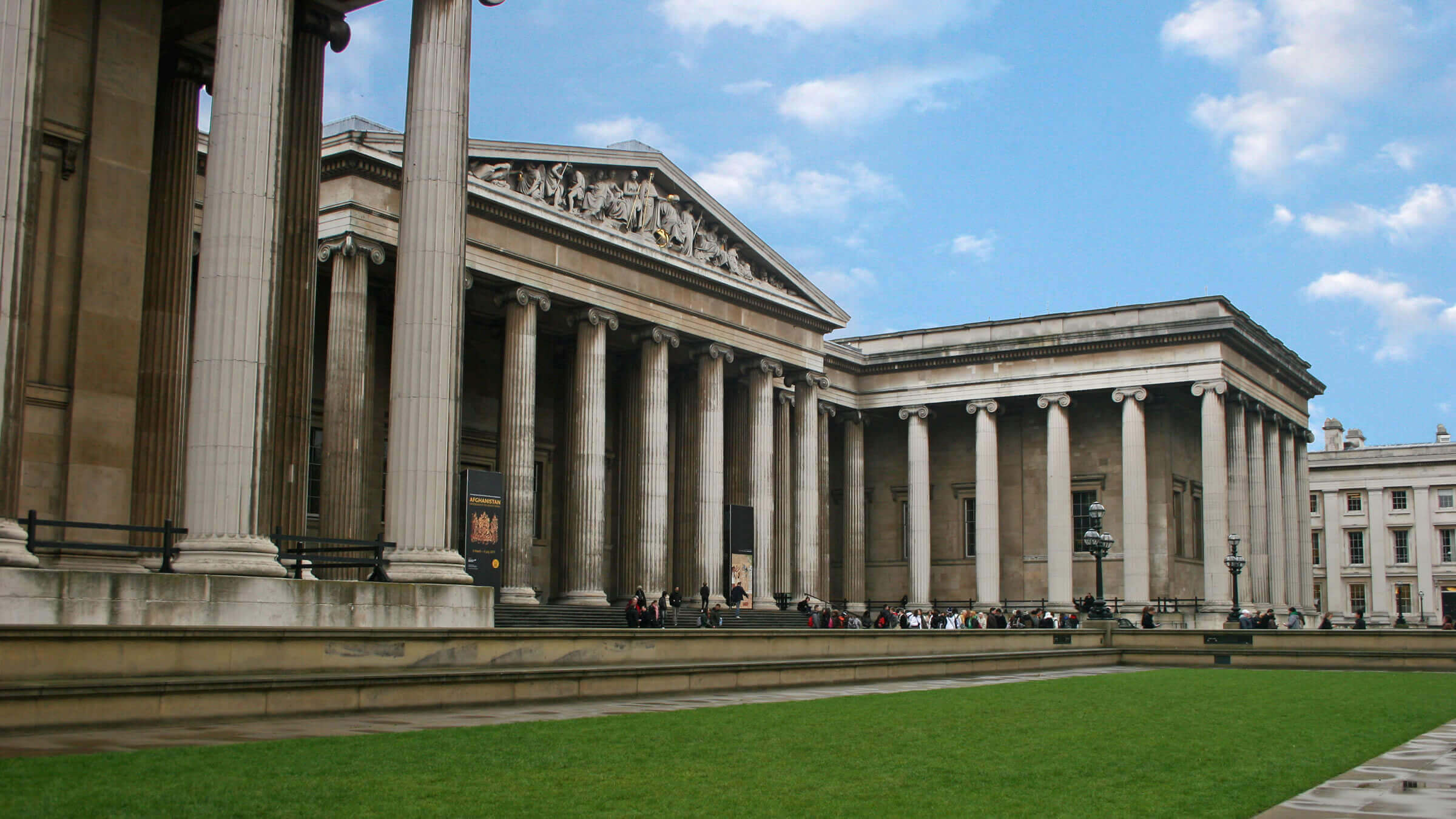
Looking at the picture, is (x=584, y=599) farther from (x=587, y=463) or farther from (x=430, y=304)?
(x=430, y=304)

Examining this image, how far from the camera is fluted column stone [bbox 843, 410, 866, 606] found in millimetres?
60438

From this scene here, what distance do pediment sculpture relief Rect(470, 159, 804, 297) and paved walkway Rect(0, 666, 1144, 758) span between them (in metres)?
22.2

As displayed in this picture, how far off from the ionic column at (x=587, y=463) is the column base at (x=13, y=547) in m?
27.6

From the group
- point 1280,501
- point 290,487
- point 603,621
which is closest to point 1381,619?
point 1280,501

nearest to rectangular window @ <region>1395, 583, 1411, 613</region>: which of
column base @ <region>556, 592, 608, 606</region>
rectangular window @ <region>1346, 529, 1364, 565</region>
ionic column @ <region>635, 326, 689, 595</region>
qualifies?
rectangular window @ <region>1346, 529, 1364, 565</region>

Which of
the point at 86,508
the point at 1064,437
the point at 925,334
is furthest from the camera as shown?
the point at 925,334

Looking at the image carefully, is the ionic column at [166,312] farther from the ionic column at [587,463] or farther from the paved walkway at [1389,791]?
the ionic column at [587,463]

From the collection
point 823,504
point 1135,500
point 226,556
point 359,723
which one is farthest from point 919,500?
point 359,723

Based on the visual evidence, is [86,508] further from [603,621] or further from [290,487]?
[603,621]

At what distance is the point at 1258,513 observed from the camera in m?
59.6

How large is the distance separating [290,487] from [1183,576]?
47.8m

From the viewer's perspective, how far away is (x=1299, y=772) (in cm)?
1167

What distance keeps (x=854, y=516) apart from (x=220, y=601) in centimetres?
4632

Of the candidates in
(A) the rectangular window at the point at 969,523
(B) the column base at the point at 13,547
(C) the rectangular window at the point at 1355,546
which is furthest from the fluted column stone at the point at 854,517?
(B) the column base at the point at 13,547
